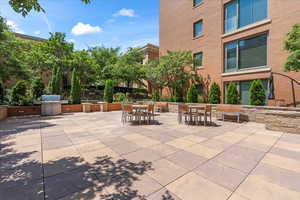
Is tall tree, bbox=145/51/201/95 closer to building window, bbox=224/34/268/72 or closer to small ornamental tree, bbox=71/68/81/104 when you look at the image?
building window, bbox=224/34/268/72

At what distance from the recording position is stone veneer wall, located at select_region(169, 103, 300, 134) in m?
6.06

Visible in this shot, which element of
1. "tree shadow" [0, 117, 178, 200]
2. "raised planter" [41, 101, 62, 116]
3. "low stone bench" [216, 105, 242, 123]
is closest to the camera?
"tree shadow" [0, 117, 178, 200]

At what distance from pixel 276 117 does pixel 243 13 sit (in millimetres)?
9020

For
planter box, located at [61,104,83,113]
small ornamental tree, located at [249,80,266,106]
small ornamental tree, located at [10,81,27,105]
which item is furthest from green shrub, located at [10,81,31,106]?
small ornamental tree, located at [249,80,266,106]

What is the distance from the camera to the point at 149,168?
123 inches

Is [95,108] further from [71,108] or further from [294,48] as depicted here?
[294,48]

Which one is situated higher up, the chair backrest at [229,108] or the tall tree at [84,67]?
the tall tree at [84,67]

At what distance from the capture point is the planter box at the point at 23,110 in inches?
395

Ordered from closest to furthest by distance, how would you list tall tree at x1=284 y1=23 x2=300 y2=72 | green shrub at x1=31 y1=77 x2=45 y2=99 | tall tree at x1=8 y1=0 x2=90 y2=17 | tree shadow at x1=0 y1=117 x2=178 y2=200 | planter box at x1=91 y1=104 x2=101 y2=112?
1. tree shadow at x1=0 y1=117 x2=178 y2=200
2. tall tree at x1=8 y1=0 x2=90 y2=17
3. tall tree at x1=284 y1=23 x2=300 y2=72
4. green shrub at x1=31 y1=77 x2=45 y2=99
5. planter box at x1=91 y1=104 x2=101 y2=112

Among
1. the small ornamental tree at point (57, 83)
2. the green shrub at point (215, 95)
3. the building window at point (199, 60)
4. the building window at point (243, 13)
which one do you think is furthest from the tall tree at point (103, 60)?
the building window at point (243, 13)

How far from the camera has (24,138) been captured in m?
5.27

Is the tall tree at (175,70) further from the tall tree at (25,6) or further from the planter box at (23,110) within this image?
the tall tree at (25,6)

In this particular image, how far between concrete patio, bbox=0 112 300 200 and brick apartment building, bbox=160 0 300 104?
653 centimetres

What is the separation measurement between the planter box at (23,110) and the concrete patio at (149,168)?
21.6ft
